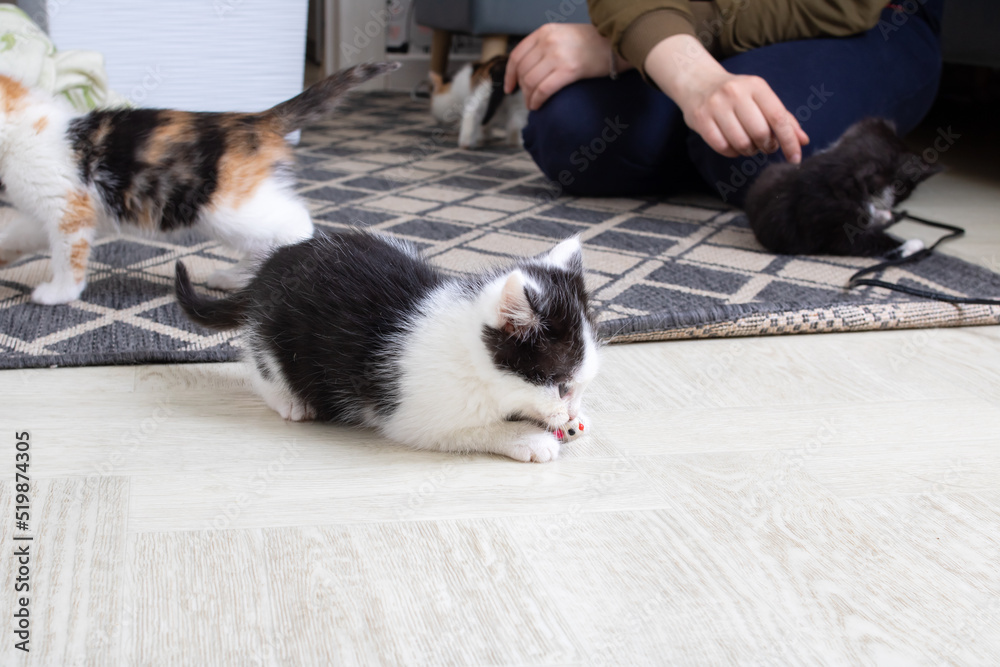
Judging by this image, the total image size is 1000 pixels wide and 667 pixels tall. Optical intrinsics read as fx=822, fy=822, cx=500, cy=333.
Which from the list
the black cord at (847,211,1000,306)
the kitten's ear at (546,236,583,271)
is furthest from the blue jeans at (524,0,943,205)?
the kitten's ear at (546,236,583,271)

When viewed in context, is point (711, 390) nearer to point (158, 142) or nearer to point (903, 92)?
point (158, 142)

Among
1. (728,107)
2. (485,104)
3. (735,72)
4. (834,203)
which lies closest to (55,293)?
(728,107)

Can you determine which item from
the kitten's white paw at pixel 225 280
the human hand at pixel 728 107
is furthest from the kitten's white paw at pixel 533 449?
the human hand at pixel 728 107

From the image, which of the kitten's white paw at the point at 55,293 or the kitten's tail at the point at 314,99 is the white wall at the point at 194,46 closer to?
the kitten's tail at the point at 314,99

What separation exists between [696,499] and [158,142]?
3.70ft

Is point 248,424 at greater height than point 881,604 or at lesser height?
lesser

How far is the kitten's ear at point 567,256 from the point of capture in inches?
39.9

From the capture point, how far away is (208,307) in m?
1.17

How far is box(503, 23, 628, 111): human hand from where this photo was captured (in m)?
2.32

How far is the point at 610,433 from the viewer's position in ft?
3.46

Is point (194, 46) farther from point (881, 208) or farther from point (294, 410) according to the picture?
point (881, 208)

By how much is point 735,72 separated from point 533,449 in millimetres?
1542

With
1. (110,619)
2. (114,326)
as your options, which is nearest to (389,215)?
(114,326)

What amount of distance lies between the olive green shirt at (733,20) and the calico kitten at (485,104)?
36.6 inches
